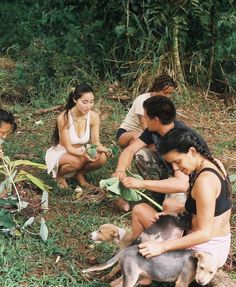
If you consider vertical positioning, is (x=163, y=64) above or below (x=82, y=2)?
below

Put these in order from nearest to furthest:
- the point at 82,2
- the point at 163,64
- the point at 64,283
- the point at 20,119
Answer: the point at 64,283
the point at 20,119
the point at 163,64
the point at 82,2

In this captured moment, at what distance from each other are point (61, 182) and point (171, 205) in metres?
1.41

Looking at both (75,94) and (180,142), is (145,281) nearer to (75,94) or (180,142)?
(180,142)

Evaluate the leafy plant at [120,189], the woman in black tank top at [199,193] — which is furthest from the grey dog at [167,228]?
the leafy plant at [120,189]

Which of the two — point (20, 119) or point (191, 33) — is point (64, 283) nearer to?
point (20, 119)

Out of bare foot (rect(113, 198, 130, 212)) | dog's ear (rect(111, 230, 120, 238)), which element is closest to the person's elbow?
dog's ear (rect(111, 230, 120, 238))

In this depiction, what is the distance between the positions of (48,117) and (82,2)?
1.96m

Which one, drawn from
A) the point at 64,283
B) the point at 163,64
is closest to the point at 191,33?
the point at 163,64

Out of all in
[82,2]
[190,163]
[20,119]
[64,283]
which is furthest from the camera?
[82,2]

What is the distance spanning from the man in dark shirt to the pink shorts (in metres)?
0.55

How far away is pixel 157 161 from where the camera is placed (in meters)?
4.30

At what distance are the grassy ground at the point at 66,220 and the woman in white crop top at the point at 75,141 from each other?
0.19 m

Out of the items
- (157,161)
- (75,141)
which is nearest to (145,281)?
(157,161)

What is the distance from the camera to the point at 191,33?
725 centimetres
